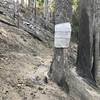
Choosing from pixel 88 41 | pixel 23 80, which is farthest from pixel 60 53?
pixel 88 41

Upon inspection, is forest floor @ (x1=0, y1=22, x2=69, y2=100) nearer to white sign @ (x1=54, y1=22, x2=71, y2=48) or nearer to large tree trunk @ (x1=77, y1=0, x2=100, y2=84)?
white sign @ (x1=54, y1=22, x2=71, y2=48)

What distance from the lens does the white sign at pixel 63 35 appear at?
6703mm

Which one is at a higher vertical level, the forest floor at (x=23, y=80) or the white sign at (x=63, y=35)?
the white sign at (x=63, y=35)

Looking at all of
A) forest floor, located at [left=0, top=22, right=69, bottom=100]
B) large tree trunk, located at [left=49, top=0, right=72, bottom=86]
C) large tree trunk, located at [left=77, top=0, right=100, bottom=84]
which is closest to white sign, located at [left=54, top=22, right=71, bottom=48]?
large tree trunk, located at [left=49, top=0, right=72, bottom=86]

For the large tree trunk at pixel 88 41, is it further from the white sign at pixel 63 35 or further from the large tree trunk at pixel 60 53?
the white sign at pixel 63 35

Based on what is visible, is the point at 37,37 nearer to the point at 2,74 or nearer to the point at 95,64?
the point at 95,64

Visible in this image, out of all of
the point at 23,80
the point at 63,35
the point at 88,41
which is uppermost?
the point at 63,35

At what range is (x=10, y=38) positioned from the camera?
10391mm

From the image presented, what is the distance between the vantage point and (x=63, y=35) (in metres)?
6.73

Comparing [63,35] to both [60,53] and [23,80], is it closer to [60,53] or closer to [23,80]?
[60,53]

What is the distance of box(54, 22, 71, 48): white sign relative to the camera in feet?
22.0

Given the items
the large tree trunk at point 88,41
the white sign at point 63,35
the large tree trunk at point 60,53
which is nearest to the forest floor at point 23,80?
the large tree trunk at point 60,53

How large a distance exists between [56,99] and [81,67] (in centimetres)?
238

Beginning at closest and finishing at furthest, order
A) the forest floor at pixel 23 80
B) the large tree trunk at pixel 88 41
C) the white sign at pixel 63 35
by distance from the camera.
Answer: the forest floor at pixel 23 80 < the white sign at pixel 63 35 < the large tree trunk at pixel 88 41
